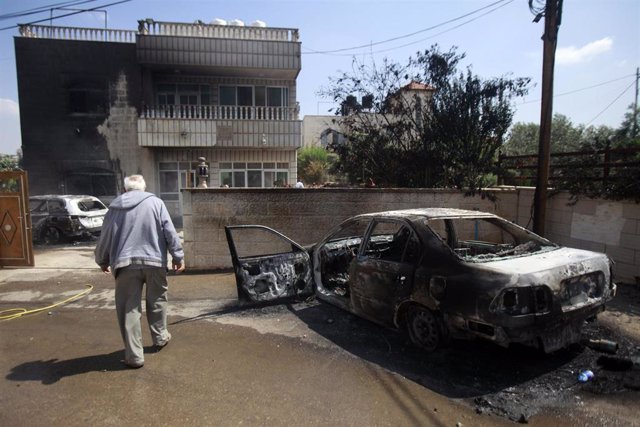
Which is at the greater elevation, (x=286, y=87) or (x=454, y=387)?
(x=286, y=87)

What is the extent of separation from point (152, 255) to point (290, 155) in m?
14.2

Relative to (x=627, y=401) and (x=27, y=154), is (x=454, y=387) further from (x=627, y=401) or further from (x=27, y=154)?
(x=27, y=154)

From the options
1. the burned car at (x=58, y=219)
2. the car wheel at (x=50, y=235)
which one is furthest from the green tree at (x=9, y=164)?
the car wheel at (x=50, y=235)

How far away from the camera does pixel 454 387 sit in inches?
129

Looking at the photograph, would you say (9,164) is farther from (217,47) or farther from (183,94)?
(217,47)

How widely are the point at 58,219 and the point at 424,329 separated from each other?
11396mm

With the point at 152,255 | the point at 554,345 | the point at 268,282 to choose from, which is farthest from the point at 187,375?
the point at 554,345

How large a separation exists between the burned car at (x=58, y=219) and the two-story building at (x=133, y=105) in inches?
189

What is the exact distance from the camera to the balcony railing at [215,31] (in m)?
15.4

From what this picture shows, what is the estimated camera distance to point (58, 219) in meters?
11.4

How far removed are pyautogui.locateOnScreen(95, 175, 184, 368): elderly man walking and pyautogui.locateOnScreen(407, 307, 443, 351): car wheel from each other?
2359 mm

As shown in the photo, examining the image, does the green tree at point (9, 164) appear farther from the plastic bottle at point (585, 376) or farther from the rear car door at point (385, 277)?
the plastic bottle at point (585, 376)

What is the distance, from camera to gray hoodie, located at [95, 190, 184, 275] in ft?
12.0

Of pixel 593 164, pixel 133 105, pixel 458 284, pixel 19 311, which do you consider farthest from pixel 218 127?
pixel 458 284
